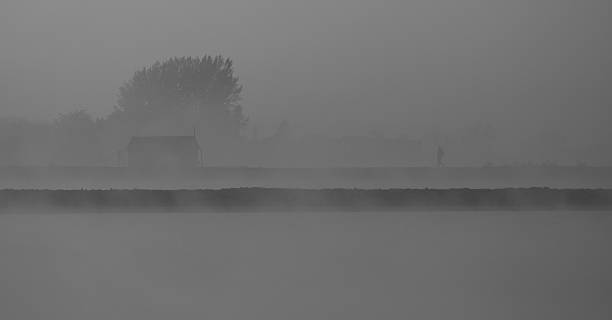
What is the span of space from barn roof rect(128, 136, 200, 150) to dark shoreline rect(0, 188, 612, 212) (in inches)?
470

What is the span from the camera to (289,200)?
19797 millimetres

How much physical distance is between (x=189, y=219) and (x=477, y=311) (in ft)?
32.5

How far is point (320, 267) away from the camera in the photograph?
35.8 feet

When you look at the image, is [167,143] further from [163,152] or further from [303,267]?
[303,267]

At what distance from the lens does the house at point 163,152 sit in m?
31.2

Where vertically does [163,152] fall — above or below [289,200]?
below

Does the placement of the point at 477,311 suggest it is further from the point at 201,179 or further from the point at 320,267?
the point at 201,179

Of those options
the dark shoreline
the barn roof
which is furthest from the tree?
the dark shoreline

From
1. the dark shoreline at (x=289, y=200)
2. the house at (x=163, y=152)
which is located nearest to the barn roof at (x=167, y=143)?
the house at (x=163, y=152)

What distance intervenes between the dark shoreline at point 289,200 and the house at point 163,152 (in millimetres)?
11448

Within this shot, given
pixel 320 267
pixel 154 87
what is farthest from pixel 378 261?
pixel 154 87

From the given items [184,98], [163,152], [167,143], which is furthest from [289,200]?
[184,98]

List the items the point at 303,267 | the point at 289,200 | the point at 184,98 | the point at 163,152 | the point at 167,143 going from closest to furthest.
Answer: the point at 303,267 → the point at 289,200 → the point at 163,152 → the point at 167,143 → the point at 184,98

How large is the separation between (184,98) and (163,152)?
22.5 meters
